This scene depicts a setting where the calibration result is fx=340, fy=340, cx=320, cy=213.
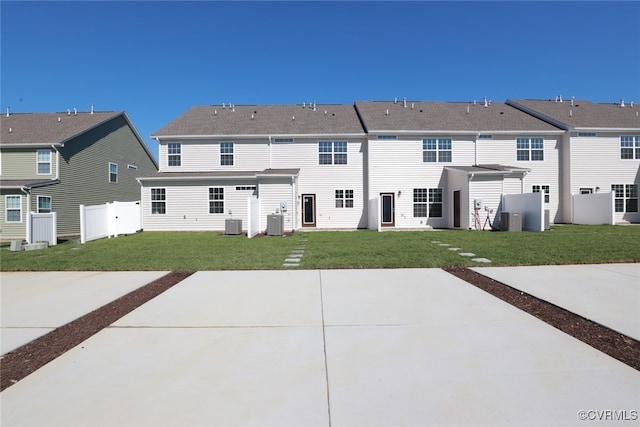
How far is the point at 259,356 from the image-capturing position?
11.4ft

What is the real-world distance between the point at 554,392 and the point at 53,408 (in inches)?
157

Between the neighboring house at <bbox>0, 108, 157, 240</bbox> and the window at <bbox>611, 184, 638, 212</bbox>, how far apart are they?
107ft

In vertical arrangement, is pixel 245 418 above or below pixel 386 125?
below

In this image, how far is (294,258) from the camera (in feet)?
30.5

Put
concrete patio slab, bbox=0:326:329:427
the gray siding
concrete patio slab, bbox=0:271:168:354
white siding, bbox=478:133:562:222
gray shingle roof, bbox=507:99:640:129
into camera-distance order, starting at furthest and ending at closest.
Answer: gray shingle roof, bbox=507:99:640:129 < white siding, bbox=478:133:562:222 < the gray siding < concrete patio slab, bbox=0:271:168:354 < concrete patio slab, bbox=0:326:329:427

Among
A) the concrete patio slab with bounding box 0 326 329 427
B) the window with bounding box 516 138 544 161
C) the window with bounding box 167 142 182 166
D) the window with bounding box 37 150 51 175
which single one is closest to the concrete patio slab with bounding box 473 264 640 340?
the concrete patio slab with bounding box 0 326 329 427

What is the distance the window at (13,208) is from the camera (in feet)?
60.2

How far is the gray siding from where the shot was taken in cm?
1978

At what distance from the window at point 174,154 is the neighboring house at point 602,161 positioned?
2331cm

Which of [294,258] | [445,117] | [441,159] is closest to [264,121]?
[441,159]

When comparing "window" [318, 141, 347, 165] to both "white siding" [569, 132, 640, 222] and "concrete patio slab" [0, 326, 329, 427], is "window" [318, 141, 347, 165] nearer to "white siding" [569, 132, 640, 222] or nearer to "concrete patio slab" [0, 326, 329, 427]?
"white siding" [569, 132, 640, 222]

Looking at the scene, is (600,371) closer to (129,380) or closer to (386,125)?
(129,380)

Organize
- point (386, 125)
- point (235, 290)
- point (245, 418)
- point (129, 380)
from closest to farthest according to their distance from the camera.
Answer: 1. point (245, 418)
2. point (129, 380)
3. point (235, 290)
4. point (386, 125)

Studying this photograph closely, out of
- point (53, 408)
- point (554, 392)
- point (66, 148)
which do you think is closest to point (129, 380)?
point (53, 408)
